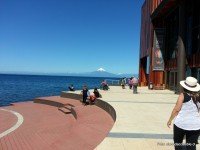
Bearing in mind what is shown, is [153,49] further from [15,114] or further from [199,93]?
[199,93]

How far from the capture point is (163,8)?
3123 centimetres

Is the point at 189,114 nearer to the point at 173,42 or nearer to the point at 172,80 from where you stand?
the point at 172,80

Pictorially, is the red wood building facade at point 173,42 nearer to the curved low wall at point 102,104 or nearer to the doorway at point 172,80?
the doorway at point 172,80

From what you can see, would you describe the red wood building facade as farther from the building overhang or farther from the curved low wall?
the curved low wall

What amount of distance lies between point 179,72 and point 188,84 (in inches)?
873

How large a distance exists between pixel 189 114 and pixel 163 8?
26646 millimetres

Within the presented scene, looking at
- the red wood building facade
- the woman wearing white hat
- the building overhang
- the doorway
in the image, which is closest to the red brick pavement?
the woman wearing white hat

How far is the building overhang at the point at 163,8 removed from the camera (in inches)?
1126

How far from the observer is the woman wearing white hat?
19.0 ft

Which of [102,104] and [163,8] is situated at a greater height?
[163,8]

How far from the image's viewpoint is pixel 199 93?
609 cm

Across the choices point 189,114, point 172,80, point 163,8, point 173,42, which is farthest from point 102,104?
point 173,42

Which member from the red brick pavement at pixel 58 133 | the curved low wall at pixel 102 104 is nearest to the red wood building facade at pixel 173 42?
the curved low wall at pixel 102 104

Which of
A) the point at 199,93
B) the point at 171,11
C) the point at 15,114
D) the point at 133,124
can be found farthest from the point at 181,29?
the point at 199,93
